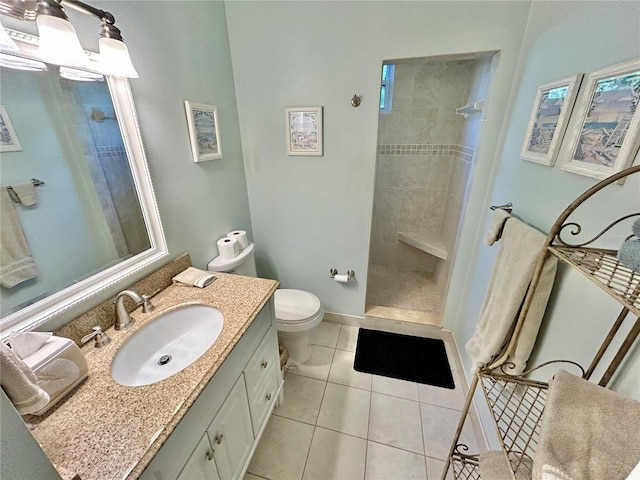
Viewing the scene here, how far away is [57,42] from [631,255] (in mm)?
1483

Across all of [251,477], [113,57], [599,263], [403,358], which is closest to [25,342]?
[113,57]

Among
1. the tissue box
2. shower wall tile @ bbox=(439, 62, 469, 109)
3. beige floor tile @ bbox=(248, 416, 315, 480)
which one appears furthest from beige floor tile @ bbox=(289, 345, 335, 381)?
shower wall tile @ bbox=(439, 62, 469, 109)

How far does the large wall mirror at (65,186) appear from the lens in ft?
2.43

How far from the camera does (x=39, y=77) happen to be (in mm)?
781

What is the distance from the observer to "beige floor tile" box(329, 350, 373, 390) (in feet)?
5.69

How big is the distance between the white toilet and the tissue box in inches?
32.0

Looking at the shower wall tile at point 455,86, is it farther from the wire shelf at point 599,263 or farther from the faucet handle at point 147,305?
the faucet handle at point 147,305

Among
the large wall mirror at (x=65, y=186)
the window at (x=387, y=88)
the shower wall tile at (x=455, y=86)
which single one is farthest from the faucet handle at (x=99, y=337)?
the shower wall tile at (x=455, y=86)

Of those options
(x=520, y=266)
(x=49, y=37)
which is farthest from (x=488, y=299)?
(x=49, y=37)

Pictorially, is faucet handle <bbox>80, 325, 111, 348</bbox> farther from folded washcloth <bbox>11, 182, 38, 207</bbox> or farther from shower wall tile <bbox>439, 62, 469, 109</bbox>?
shower wall tile <bbox>439, 62, 469, 109</bbox>

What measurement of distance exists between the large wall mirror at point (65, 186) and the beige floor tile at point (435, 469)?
5.69ft

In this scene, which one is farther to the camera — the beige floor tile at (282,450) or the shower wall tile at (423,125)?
the shower wall tile at (423,125)

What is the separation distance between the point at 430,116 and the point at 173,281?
8.16 ft

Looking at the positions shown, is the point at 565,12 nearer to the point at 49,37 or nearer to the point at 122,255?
the point at 49,37
